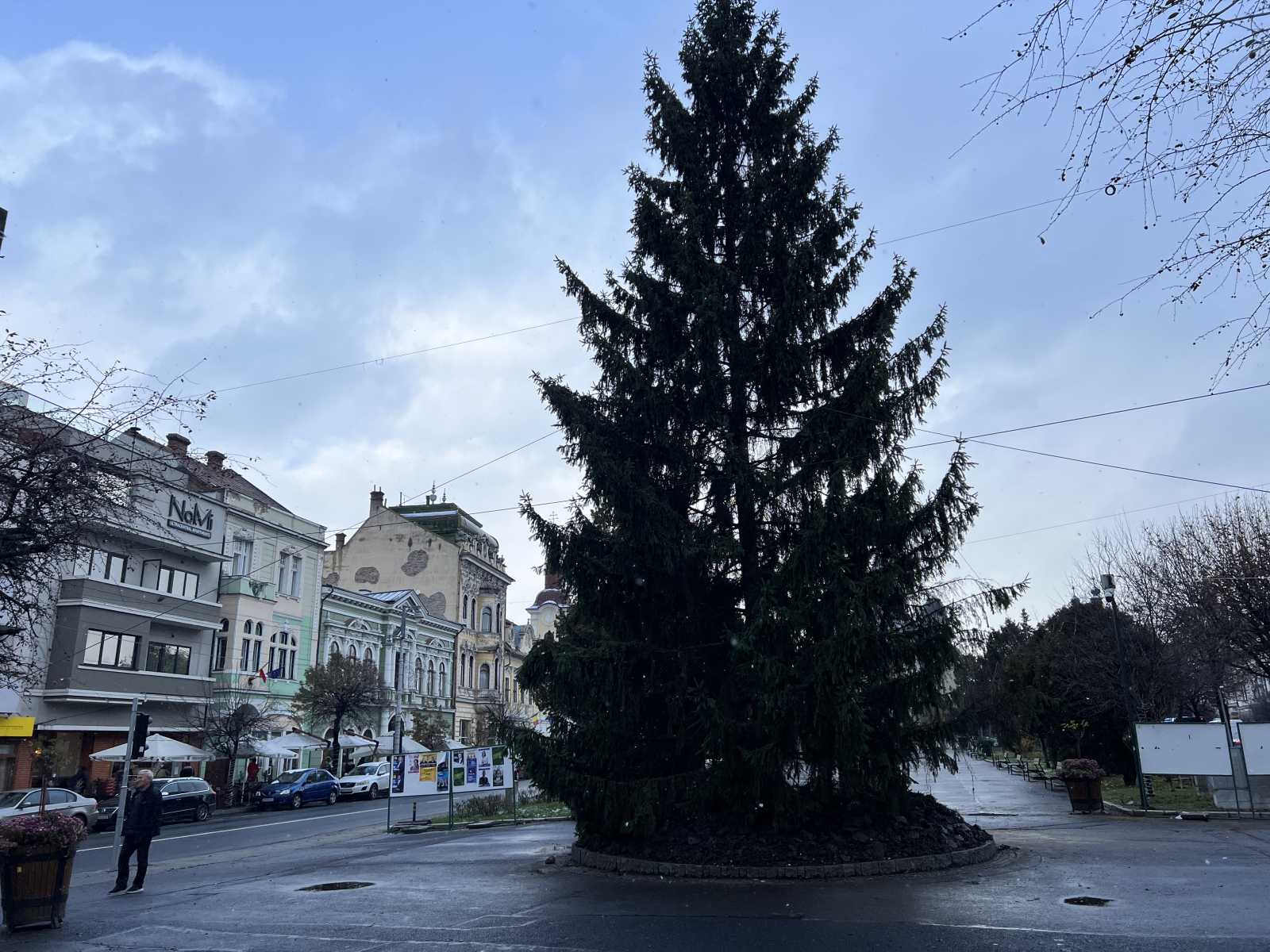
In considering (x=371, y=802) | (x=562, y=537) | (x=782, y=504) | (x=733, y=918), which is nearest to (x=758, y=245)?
(x=782, y=504)

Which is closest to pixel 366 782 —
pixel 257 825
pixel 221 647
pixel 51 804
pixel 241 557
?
pixel 221 647

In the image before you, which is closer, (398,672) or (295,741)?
(295,741)

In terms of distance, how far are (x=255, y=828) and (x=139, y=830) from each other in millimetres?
16207

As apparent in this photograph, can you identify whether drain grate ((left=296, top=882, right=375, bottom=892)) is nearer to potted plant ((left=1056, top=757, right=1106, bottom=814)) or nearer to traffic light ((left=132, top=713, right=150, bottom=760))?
traffic light ((left=132, top=713, right=150, bottom=760))

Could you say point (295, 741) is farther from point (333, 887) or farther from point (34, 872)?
point (34, 872)

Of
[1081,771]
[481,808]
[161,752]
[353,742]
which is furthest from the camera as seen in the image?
[353,742]

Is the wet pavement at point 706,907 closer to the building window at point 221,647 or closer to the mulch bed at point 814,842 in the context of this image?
the mulch bed at point 814,842

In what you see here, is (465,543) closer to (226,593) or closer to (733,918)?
(226,593)

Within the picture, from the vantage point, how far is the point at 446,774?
81.0 feet

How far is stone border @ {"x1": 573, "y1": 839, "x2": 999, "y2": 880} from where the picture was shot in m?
12.1

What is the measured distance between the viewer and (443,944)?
28.2 ft

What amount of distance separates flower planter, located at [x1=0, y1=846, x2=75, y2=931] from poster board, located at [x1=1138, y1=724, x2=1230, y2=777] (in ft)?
64.8

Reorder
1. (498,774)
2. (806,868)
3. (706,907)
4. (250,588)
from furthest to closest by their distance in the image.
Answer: (250,588)
(498,774)
(806,868)
(706,907)

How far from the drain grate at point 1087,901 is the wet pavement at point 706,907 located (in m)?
0.10
